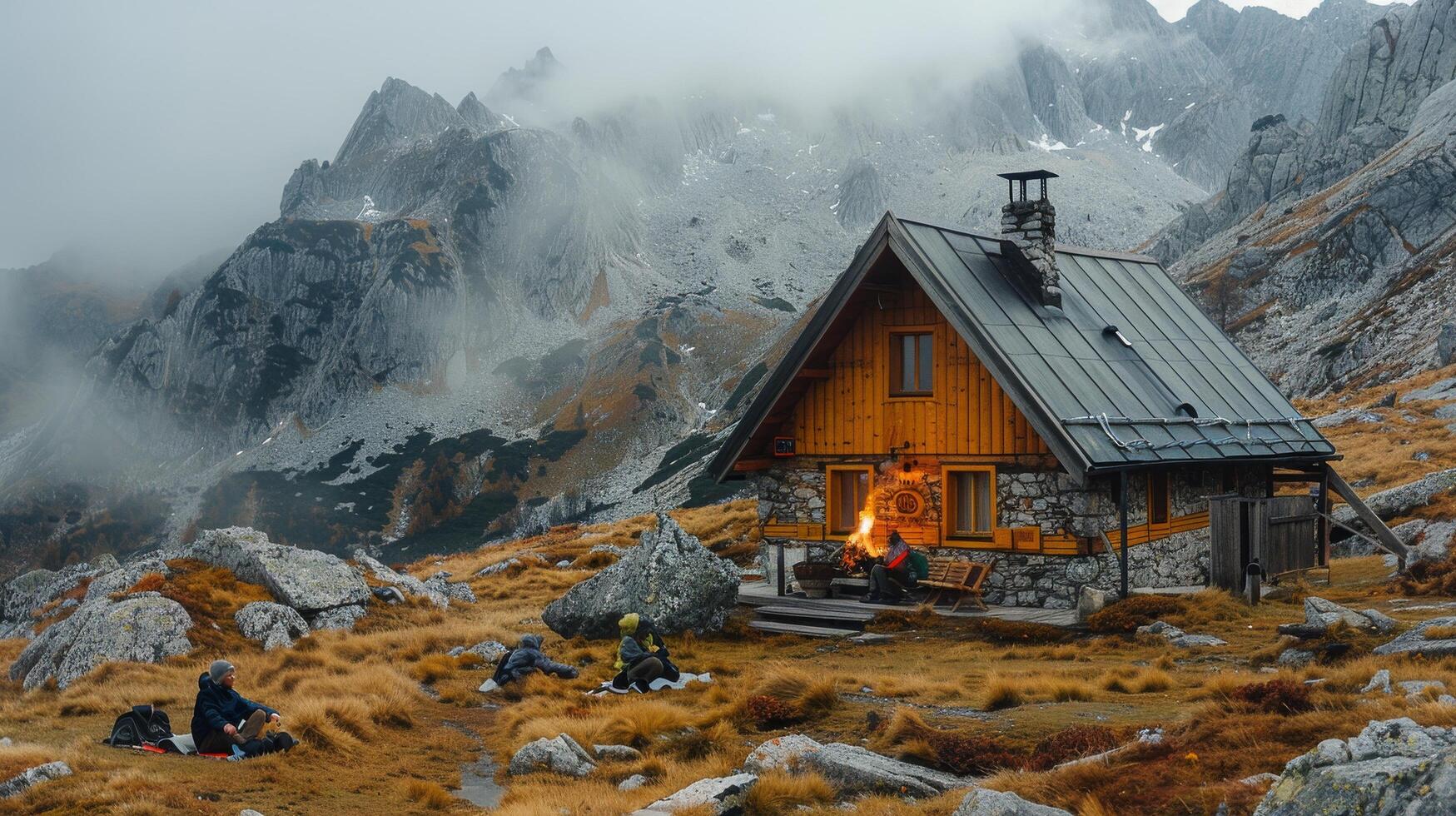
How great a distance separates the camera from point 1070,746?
1027 cm

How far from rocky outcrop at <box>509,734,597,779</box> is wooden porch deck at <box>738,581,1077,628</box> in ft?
34.7

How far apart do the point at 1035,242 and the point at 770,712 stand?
48.7ft

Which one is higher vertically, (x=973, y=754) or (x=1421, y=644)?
(x=1421, y=644)

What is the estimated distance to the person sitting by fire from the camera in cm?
2264

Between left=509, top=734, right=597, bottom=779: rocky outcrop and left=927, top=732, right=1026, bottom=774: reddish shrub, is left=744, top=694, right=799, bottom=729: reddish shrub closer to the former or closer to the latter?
left=509, top=734, right=597, bottom=779: rocky outcrop

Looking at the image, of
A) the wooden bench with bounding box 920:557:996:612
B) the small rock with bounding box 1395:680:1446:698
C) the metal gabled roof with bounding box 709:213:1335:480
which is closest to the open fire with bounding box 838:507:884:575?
the wooden bench with bounding box 920:557:996:612

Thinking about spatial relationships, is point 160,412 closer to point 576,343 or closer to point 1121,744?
point 576,343

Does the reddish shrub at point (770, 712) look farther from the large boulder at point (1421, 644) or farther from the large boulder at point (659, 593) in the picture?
the large boulder at point (659, 593)

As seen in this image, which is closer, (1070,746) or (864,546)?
(1070,746)

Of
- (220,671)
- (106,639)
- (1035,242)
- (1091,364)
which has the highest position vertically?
(1035,242)

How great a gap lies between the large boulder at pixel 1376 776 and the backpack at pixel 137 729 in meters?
11.5

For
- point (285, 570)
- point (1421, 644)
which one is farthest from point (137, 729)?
point (1421, 644)

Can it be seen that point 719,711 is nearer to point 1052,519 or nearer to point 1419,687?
point 1419,687

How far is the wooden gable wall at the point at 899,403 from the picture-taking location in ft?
73.3
